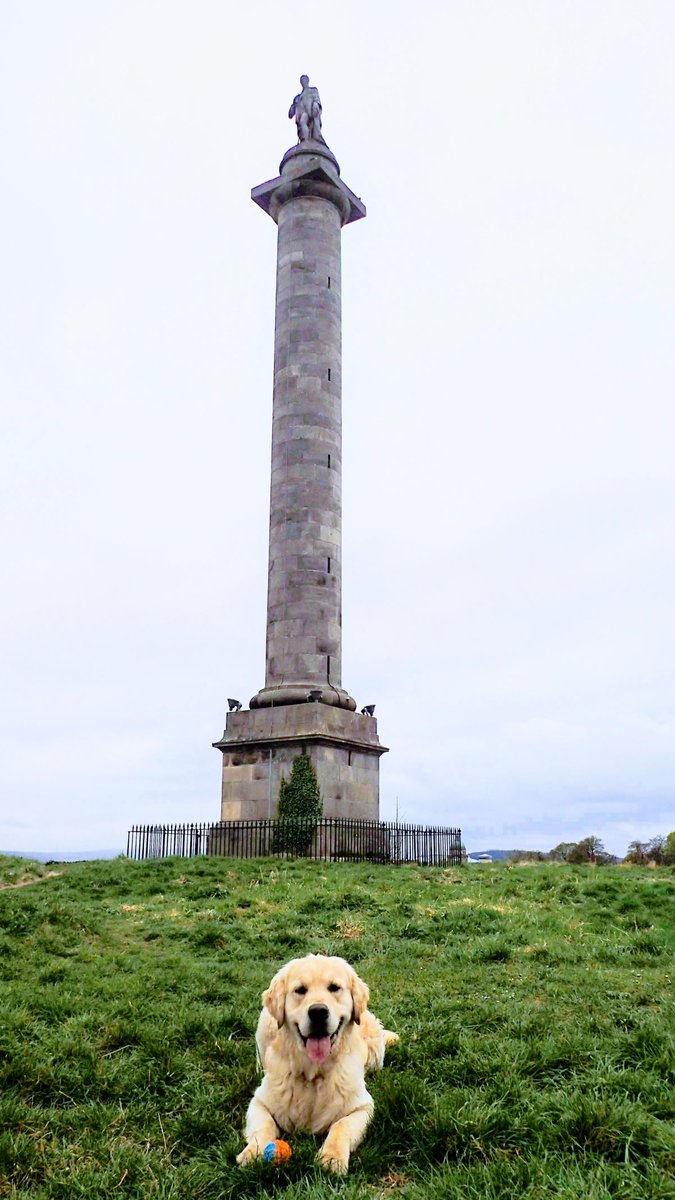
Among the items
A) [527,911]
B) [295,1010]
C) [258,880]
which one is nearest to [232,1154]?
[295,1010]

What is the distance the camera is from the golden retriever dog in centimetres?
526

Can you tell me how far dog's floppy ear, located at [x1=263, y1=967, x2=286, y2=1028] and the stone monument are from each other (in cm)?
2183

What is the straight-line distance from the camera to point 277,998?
5.56m

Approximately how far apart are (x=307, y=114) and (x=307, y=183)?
4.24m

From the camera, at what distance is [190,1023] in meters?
7.73

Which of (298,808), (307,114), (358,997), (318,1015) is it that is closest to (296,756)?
(298,808)

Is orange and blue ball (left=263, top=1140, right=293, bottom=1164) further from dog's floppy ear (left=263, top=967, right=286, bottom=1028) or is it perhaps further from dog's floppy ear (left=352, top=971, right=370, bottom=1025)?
dog's floppy ear (left=352, top=971, right=370, bottom=1025)

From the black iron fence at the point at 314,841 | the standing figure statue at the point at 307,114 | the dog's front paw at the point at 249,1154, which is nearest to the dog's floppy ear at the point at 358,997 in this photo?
the dog's front paw at the point at 249,1154

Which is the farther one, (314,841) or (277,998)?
(314,841)

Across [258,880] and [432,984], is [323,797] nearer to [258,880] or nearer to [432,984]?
[258,880]

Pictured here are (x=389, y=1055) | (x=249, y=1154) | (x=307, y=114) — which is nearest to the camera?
(x=249, y=1154)

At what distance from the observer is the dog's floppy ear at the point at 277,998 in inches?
217

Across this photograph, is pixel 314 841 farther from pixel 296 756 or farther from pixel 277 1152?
pixel 277 1152

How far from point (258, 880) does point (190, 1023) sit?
11531 mm
